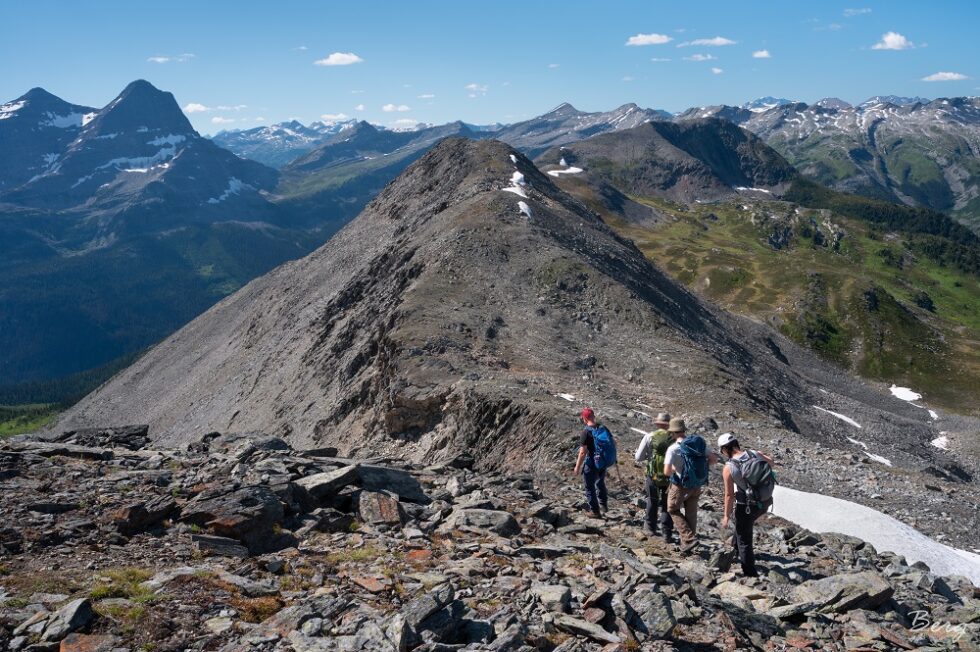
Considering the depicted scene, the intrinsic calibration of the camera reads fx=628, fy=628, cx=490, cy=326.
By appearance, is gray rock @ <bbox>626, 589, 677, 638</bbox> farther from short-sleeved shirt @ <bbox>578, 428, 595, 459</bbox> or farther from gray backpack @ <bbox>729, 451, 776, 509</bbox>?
short-sleeved shirt @ <bbox>578, 428, 595, 459</bbox>

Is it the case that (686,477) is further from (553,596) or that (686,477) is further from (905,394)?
(905,394)

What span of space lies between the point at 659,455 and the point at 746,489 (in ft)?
9.51

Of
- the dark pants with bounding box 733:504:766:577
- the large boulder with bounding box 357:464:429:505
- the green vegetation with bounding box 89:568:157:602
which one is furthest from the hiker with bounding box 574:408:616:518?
the green vegetation with bounding box 89:568:157:602

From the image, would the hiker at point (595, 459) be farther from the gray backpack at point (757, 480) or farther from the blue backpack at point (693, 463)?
the gray backpack at point (757, 480)

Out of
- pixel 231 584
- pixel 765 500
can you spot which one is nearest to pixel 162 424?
pixel 231 584

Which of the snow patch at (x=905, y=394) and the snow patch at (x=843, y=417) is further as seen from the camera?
the snow patch at (x=905, y=394)

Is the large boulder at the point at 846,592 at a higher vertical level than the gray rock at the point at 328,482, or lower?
lower

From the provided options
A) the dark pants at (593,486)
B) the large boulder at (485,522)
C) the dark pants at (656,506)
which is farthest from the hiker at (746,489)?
the large boulder at (485,522)

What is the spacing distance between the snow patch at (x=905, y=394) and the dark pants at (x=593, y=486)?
114 meters

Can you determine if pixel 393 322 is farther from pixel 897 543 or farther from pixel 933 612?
pixel 933 612

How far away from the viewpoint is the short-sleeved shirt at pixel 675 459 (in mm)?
17125

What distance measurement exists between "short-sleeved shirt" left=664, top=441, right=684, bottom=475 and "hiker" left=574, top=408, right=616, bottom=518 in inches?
115

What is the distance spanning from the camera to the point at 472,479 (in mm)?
23281

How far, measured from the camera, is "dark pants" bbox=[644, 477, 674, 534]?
18172 mm
